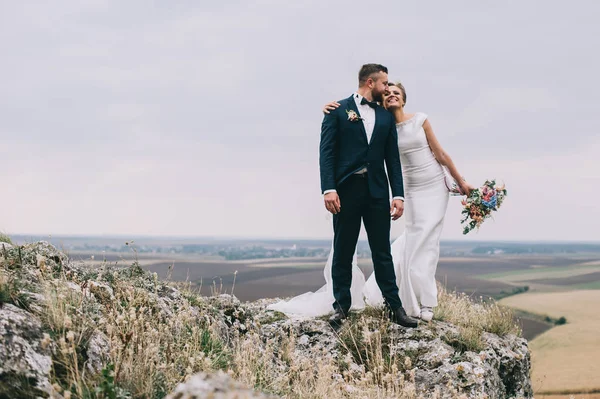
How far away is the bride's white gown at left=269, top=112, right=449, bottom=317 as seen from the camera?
27.9ft

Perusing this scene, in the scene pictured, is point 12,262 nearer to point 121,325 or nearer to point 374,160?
point 121,325

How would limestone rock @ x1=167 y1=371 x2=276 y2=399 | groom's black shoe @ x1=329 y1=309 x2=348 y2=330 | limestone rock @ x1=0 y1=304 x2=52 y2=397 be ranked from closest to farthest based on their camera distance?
limestone rock @ x1=167 y1=371 x2=276 y2=399, limestone rock @ x1=0 y1=304 x2=52 y2=397, groom's black shoe @ x1=329 y1=309 x2=348 y2=330

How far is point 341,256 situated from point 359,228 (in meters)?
0.53

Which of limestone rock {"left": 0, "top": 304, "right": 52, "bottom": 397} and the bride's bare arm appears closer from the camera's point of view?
limestone rock {"left": 0, "top": 304, "right": 52, "bottom": 397}

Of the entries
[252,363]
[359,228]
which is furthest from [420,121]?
[252,363]

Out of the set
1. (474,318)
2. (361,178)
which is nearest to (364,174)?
(361,178)

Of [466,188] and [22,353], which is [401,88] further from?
[22,353]

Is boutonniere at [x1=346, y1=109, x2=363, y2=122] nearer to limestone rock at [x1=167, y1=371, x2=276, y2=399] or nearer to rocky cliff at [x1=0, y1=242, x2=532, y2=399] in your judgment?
rocky cliff at [x1=0, y1=242, x2=532, y2=399]

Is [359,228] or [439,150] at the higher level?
[439,150]

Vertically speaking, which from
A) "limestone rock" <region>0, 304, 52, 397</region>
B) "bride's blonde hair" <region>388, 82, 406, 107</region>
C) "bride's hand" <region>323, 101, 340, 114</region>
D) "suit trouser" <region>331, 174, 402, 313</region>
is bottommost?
"limestone rock" <region>0, 304, 52, 397</region>

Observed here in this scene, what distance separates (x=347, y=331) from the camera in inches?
311

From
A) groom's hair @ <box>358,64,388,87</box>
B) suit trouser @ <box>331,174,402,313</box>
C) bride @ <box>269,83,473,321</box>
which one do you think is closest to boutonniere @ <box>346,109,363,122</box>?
groom's hair @ <box>358,64,388,87</box>

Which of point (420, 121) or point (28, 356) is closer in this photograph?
point (28, 356)

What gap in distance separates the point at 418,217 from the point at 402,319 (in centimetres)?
174
